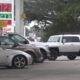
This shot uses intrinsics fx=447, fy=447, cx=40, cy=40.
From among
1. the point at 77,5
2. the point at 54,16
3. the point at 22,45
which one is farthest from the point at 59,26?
the point at 77,5

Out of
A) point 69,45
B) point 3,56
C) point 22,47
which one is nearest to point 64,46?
point 69,45

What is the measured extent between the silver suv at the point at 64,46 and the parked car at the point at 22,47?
521 cm

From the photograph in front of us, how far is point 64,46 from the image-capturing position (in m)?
31.1

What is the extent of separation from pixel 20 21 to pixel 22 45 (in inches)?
506

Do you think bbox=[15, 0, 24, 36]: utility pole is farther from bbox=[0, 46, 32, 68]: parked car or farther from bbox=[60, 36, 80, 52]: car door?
bbox=[0, 46, 32, 68]: parked car

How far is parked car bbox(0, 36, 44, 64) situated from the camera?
23.4 meters

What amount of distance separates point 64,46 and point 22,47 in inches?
277

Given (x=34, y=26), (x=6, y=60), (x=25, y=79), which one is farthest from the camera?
(x=34, y=26)

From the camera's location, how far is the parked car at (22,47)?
76.8ft

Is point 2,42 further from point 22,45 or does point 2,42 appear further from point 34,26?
point 34,26

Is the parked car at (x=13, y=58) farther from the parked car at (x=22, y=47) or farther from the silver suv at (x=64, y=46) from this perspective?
the silver suv at (x=64, y=46)

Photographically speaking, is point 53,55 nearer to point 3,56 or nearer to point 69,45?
point 69,45

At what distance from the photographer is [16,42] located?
24547mm

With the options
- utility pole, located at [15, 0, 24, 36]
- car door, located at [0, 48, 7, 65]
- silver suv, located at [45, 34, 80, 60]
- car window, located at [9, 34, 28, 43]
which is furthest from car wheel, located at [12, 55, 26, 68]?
utility pole, located at [15, 0, 24, 36]
